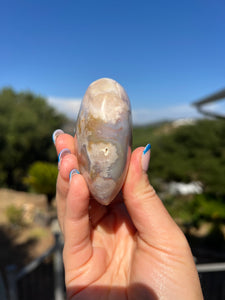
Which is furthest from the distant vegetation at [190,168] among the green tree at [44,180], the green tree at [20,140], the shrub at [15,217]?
the green tree at [20,140]

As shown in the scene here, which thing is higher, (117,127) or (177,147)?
(117,127)

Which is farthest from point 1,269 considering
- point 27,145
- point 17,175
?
point 17,175

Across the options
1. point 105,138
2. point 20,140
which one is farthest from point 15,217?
point 20,140

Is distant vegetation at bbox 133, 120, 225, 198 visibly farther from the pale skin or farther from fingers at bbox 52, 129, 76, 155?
fingers at bbox 52, 129, 76, 155

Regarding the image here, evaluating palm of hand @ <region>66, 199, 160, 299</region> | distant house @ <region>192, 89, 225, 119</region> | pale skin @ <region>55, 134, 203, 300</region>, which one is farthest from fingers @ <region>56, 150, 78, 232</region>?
distant house @ <region>192, 89, 225, 119</region>

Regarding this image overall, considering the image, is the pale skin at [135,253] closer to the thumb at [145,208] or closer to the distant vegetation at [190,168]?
the thumb at [145,208]

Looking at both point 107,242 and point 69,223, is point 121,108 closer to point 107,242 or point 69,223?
point 69,223

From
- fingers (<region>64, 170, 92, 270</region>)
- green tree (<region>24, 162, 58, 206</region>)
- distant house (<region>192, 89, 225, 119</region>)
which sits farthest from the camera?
green tree (<region>24, 162, 58, 206</region>)
